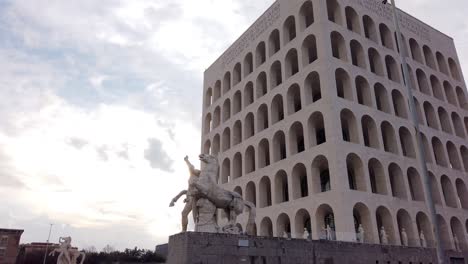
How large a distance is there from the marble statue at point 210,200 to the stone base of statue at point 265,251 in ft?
2.95

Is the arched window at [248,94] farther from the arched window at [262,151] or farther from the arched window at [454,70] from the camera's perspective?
the arched window at [454,70]

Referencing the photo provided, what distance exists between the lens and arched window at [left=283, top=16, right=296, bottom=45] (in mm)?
39731

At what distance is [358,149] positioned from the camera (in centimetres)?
3105

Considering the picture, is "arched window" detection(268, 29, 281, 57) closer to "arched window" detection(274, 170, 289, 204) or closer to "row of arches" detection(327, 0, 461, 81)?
"row of arches" detection(327, 0, 461, 81)

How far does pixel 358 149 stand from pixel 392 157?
4877mm

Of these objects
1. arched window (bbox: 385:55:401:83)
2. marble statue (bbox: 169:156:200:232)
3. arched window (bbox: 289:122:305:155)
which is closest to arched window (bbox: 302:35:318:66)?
arched window (bbox: 289:122:305:155)

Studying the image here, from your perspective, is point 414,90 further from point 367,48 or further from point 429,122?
point 367,48

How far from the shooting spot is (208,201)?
1809cm

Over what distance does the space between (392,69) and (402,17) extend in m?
9.41

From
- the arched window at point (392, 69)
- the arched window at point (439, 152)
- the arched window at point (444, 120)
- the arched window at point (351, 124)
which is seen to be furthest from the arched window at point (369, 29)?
the arched window at point (439, 152)

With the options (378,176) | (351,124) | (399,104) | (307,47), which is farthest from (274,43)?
(378,176)

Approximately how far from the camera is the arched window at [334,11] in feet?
121

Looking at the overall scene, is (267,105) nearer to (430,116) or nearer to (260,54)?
(260,54)

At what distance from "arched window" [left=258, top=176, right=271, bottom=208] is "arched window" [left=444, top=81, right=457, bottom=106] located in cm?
2671
